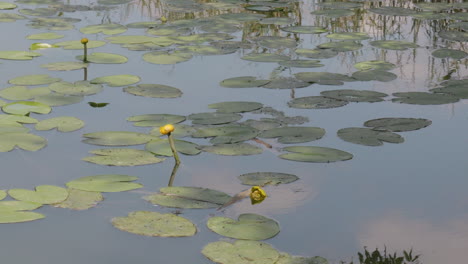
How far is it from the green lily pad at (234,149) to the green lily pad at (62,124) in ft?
1.84

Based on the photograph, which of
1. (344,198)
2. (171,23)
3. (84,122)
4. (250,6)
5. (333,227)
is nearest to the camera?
(333,227)

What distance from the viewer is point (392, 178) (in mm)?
2854

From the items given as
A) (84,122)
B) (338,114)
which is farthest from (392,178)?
(84,122)

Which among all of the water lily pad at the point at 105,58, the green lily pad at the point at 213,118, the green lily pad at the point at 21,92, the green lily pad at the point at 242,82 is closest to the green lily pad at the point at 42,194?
the green lily pad at the point at 213,118

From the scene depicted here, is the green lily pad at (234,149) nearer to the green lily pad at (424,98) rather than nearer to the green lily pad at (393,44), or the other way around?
the green lily pad at (424,98)

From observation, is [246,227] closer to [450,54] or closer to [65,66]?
[65,66]

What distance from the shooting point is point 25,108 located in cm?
342

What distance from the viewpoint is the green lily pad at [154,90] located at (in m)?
3.66

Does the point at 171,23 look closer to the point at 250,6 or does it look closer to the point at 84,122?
the point at 250,6

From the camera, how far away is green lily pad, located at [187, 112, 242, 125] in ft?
10.9

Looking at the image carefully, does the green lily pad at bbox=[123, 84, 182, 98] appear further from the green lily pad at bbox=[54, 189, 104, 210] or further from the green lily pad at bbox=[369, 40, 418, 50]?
the green lily pad at bbox=[369, 40, 418, 50]

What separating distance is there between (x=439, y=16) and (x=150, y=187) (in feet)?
10.3

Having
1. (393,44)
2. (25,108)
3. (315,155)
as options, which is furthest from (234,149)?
(393,44)

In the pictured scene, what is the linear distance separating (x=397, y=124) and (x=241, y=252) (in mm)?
1310
